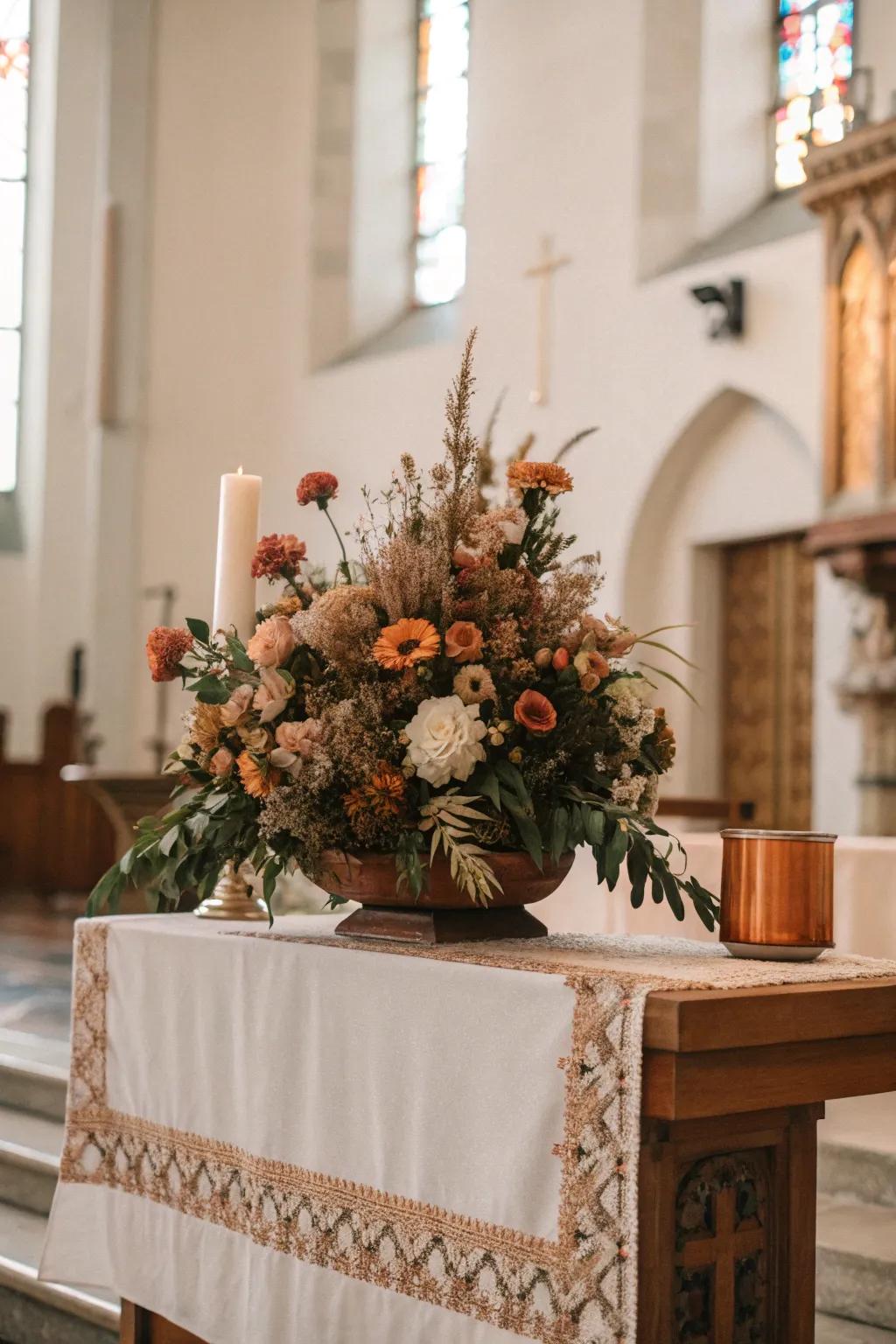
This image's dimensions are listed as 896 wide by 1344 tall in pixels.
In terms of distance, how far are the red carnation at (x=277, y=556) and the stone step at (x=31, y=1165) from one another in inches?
80.8

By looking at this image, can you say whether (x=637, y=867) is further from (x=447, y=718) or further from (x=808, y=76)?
(x=808, y=76)

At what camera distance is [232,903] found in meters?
2.84

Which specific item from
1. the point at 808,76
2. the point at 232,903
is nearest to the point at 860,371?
the point at 808,76

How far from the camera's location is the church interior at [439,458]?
210 centimetres

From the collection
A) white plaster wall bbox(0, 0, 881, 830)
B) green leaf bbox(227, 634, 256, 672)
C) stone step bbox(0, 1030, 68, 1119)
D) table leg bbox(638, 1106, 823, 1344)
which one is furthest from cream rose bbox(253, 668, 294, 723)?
white plaster wall bbox(0, 0, 881, 830)

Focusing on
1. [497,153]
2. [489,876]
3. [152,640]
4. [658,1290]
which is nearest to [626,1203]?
[658,1290]

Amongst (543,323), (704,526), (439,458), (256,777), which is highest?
(543,323)

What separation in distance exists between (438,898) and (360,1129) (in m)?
0.31

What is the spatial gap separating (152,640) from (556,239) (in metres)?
7.72

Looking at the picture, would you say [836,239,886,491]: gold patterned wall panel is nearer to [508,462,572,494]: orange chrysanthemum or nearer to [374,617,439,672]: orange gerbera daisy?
[508,462,572,494]: orange chrysanthemum

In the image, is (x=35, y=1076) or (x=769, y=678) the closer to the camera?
(x=35, y=1076)

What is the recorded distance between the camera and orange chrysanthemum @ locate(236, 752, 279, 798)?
6.90ft

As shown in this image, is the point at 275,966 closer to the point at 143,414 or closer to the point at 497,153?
the point at 497,153

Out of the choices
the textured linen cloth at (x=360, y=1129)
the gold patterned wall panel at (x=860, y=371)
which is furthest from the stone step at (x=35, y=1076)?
the gold patterned wall panel at (x=860, y=371)
